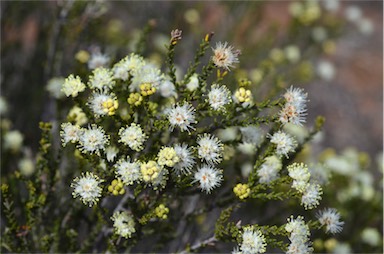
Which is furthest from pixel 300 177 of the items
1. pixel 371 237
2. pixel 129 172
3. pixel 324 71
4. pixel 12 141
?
pixel 324 71

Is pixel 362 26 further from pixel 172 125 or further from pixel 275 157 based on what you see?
pixel 172 125

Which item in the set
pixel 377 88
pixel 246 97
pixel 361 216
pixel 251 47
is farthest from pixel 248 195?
pixel 377 88

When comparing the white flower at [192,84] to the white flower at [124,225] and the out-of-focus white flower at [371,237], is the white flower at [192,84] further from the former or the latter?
the out-of-focus white flower at [371,237]

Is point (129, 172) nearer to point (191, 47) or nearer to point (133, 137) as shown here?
point (133, 137)

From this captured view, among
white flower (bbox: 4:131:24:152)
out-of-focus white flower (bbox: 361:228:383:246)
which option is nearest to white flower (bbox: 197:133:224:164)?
white flower (bbox: 4:131:24:152)

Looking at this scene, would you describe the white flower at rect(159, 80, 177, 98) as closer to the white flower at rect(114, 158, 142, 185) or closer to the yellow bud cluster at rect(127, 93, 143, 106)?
the yellow bud cluster at rect(127, 93, 143, 106)

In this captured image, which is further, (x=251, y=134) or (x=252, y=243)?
(x=251, y=134)
